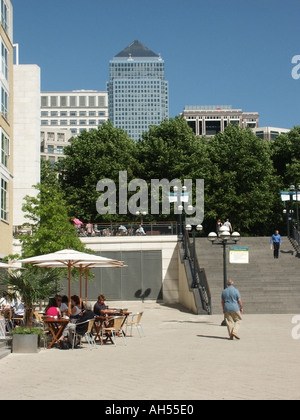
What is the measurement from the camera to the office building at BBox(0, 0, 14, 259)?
33.5 m

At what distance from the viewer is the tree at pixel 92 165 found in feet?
162

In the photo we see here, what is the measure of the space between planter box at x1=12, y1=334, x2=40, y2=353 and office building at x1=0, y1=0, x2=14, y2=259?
1734cm

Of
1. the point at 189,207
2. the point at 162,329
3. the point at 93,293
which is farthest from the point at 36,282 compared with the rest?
the point at 189,207

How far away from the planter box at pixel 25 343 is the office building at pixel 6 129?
56.9ft

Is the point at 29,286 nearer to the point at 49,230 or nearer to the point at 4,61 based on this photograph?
the point at 49,230

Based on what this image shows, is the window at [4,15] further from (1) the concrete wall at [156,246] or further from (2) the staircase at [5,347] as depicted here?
(2) the staircase at [5,347]

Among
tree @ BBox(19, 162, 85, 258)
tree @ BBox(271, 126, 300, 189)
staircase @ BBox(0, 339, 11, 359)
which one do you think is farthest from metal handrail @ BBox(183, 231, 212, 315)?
tree @ BBox(271, 126, 300, 189)

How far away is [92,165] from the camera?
2010 inches

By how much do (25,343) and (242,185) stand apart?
3594 cm

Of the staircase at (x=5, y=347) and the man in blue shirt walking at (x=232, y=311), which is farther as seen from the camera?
the man in blue shirt walking at (x=232, y=311)

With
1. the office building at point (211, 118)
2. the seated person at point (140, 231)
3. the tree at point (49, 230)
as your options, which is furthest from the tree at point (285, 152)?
the office building at point (211, 118)

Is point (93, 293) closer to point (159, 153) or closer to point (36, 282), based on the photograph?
point (159, 153)

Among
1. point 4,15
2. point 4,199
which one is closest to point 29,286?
point 4,199

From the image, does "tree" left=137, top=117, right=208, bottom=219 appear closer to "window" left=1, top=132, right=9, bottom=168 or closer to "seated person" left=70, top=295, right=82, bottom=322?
"window" left=1, top=132, right=9, bottom=168
